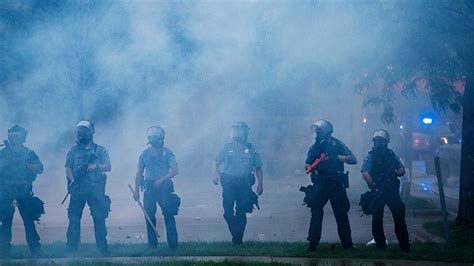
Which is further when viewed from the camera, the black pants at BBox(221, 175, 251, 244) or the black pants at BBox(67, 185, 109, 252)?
the black pants at BBox(221, 175, 251, 244)

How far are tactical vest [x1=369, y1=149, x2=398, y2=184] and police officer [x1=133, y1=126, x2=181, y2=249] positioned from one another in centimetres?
229

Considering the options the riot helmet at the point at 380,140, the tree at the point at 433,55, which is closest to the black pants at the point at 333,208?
the riot helmet at the point at 380,140

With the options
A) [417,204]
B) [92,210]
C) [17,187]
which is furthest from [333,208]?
[417,204]

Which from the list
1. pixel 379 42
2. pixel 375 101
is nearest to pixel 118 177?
pixel 375 101

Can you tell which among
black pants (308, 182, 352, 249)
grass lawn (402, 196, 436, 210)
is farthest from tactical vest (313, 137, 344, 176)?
grass lawn (402, 196, 436, 210)

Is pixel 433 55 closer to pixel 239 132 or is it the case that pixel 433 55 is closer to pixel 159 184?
pixel 239 132

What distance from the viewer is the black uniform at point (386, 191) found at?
7551mm

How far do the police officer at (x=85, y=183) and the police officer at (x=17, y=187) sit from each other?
0.38 metres

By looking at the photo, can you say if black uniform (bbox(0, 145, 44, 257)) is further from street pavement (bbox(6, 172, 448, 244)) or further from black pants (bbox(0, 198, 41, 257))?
street pavement (bbox(6, 172, 448, 244))

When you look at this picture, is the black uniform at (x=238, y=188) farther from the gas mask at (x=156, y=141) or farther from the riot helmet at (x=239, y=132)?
the gas mask at (x=156, y=141)

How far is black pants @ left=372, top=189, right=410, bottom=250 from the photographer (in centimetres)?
754

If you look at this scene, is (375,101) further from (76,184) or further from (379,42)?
(76,184)

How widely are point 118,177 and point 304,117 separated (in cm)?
506

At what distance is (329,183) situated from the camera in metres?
7.65
